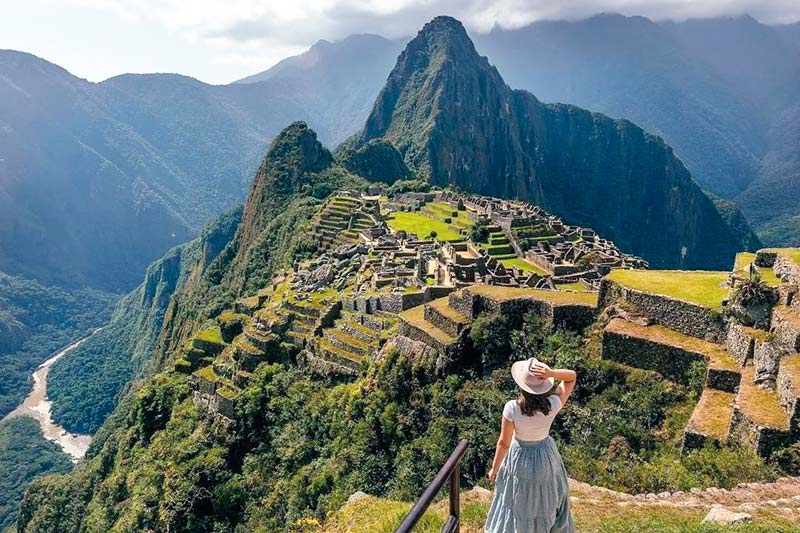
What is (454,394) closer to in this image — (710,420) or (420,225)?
(710,420)

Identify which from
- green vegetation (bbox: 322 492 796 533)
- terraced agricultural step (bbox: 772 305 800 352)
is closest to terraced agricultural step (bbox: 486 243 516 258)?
terraced agricultural step (bbox: 772 305 800 352)

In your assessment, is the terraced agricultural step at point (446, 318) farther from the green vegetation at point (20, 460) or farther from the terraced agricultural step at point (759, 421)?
the green vegetation at point (20, 460)

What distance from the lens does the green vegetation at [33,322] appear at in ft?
347

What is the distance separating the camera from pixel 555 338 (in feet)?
49.0

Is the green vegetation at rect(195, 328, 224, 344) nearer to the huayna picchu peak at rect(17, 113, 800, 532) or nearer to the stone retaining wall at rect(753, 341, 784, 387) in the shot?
the huayna picchu peak at rect(17, 113, 800, 532)

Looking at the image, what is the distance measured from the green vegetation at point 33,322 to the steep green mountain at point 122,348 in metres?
6.08

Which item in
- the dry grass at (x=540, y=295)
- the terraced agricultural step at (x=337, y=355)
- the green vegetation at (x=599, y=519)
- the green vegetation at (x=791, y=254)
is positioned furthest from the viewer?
the terraced agricultural step at (x=337, y=355)

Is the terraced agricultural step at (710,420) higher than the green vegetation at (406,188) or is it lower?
lower

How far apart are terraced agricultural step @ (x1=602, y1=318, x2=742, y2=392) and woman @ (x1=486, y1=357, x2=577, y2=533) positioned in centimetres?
804

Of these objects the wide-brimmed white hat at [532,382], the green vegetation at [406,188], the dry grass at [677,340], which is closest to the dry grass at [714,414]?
the dry grass at [677,340]

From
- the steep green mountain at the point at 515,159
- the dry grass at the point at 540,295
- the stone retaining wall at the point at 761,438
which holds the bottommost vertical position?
the stone retaining wall at the point at 761,438

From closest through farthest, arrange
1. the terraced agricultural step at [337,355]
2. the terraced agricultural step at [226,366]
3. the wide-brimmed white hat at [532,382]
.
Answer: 1. the wide-brimmed white hat at [532,382]
2. the terraced agricultural step at [337,355]
3. the terraced agricultural step at [226,366]

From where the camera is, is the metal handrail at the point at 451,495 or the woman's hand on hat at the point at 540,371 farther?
the woman's hand on hat at the point at 540,371

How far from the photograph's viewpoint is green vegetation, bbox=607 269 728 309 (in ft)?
43.6
